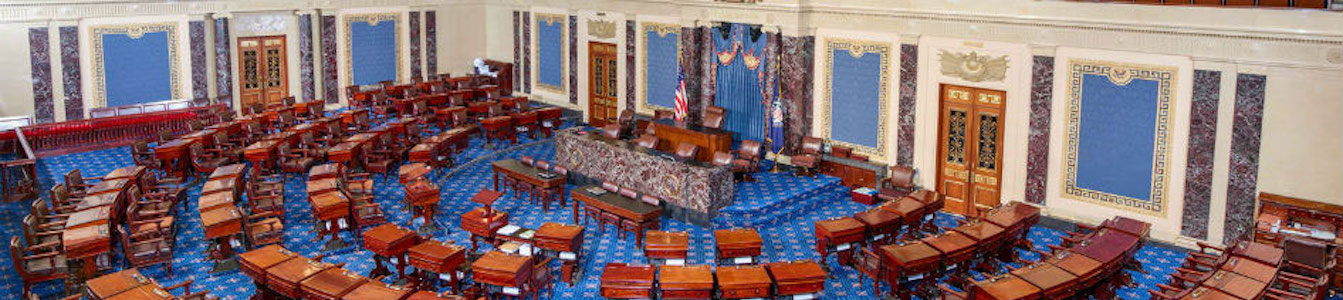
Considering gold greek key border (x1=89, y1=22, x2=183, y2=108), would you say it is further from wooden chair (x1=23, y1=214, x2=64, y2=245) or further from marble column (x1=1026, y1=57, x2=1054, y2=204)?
marble column (x1=1026, y1=57, x2=1054, y2=204)

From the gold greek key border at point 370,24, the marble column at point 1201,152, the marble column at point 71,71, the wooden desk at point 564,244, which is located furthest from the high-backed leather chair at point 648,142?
the marble column at point 71,71

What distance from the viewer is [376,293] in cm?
1400

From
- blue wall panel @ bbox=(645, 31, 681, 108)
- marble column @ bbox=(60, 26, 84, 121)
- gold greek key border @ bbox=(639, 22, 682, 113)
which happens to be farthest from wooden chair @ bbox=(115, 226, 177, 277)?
blue wall panel @ bbox=(645, 31, 681, 108)

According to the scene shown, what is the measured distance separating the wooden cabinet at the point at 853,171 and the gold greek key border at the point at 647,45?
4.58 m

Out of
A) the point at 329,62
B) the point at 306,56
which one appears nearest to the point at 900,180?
the point at 329,62

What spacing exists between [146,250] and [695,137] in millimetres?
10346

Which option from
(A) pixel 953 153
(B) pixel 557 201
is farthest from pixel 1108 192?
(B) pixel 557 201

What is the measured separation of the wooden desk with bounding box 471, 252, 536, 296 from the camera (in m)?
14.8

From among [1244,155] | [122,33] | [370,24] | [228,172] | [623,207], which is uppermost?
[370,24]

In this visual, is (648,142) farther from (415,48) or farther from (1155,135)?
(415,48)

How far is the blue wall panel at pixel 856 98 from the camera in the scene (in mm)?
21812

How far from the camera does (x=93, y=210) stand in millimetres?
17234

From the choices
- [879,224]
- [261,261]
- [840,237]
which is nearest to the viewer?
[261,261]

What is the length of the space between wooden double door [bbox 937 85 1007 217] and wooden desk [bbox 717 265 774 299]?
6838mm
